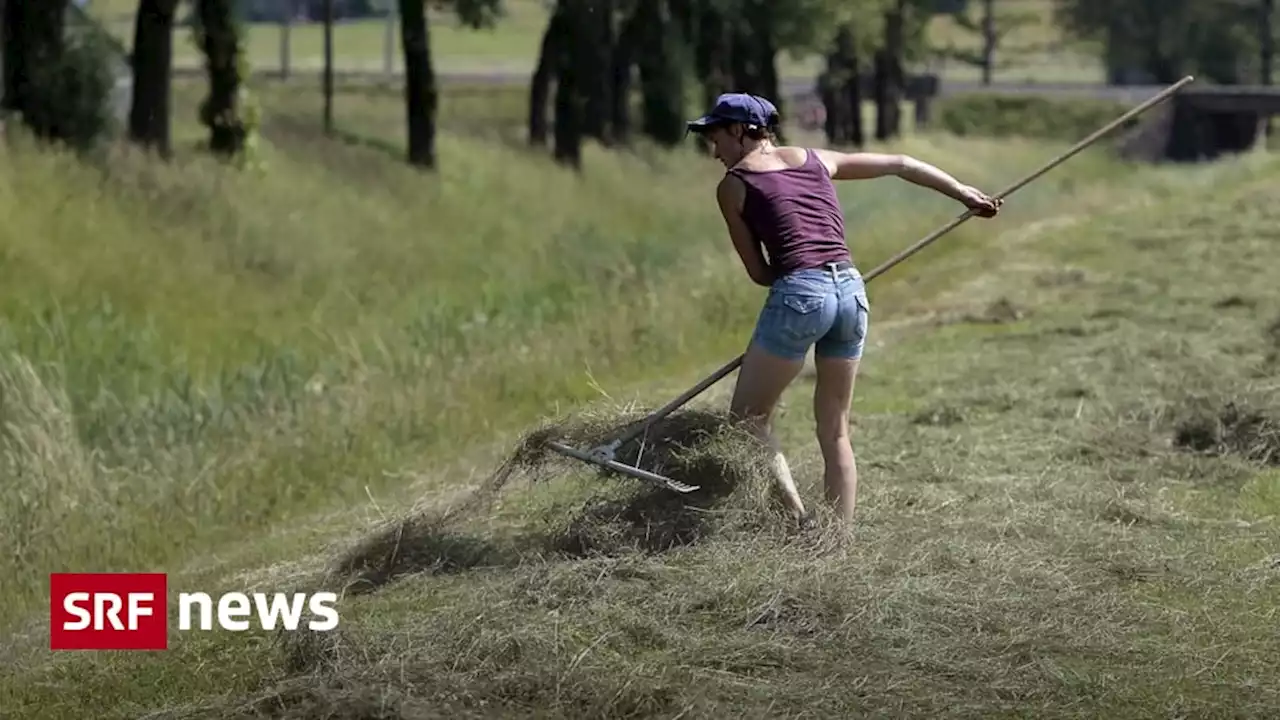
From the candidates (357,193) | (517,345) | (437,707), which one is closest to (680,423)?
(437,707)

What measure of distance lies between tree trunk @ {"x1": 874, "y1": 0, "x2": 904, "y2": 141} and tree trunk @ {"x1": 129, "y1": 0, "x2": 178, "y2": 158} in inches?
1292

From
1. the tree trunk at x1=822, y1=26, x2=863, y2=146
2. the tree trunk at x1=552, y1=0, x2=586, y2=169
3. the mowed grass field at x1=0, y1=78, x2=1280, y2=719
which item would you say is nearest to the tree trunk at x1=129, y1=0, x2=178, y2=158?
the mowed grass field at x1=0, y1=78, x2=1280, y2=719

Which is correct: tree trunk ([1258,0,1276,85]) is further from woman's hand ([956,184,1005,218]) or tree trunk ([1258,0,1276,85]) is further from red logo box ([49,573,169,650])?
red logo box ([49,573,169,650])

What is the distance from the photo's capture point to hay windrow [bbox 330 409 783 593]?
7.13m

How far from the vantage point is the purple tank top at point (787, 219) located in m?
7.11

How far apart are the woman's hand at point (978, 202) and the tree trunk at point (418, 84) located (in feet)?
62.5

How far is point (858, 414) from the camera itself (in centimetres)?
1065

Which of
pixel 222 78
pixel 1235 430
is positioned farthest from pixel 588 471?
pixel 222 78

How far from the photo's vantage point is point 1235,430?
9336 mm

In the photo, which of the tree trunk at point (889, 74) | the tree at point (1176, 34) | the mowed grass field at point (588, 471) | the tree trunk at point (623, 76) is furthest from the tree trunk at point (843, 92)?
the tree at point (1176, 34)

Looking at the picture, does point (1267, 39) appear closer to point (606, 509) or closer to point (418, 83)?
point (418, 83)

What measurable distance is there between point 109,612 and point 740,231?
2949mm

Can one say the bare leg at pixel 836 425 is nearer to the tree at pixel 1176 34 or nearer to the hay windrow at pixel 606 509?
the hay windrow at pixel 606 509

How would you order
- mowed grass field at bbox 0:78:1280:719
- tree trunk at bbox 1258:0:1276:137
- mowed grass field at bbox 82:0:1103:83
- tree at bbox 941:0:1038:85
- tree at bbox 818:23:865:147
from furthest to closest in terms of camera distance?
tree at bbox 941:0:1038:85
mowed grass field at bbox 82:0:1103:83
tree trunk at bbox 1258:0:1276:137
tree at bbox 818:23:865:147
mowed grass field at bbox 0:78:1280:719
